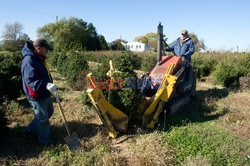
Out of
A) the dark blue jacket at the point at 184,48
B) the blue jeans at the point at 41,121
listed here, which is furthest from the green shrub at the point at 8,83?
the dark blue jacket at the point at 184,48

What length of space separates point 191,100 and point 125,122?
3.29m

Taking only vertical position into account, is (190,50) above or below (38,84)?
above

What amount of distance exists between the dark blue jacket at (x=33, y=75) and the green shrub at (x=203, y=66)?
10.2m

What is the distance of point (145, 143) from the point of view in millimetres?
4328

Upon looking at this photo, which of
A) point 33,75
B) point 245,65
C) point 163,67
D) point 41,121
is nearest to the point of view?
point 33,75

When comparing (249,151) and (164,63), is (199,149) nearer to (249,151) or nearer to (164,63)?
(249,151)

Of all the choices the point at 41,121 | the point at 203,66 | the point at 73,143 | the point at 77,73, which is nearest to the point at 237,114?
the point at 73,143

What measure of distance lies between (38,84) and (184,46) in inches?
189

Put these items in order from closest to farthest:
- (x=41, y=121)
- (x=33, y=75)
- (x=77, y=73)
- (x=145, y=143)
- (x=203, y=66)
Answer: (x=33, y=75) → (x=145, y=143) → (x=41, y=121) → (x=77, y=73) → (x=203, y=66)

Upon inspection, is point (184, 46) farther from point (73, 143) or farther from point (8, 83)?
point (8, 83)

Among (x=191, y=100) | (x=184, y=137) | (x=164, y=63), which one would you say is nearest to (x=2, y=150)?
(x=184, y=137)

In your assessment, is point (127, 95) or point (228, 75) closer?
point (127, 95)

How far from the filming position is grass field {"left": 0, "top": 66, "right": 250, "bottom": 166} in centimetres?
401

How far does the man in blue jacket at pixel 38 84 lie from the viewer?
4.23 metres
